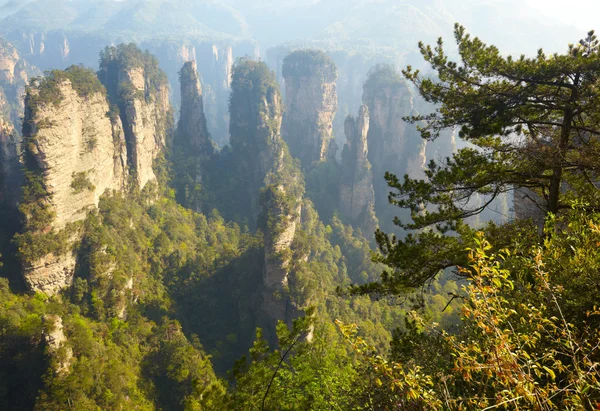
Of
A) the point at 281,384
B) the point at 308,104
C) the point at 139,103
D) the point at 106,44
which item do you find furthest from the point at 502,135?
the point at 106,44

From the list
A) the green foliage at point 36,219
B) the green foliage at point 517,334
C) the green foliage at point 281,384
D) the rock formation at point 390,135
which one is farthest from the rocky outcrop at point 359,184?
the green foliage at point 517,334

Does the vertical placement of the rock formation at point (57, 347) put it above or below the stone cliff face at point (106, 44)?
below

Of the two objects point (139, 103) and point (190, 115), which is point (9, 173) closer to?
point (139, 103)

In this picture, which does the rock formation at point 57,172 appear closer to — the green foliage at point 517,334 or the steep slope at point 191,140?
the steep slope at point 191,140

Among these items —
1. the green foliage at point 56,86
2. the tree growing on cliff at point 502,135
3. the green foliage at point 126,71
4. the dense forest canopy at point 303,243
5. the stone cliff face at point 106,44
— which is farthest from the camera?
the stone cliff face at point 106,44

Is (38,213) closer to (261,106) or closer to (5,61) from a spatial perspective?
(261,106)

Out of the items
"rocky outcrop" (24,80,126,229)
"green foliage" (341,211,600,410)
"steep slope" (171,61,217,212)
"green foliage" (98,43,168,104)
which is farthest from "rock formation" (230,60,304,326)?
"green foliage" (341,211,600,410)

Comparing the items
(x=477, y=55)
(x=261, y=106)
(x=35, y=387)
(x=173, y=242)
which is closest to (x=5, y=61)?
(x=261, y=106)

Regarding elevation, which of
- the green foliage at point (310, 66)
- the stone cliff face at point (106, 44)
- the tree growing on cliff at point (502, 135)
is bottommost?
the tree growing on cliff at point (502, 135)

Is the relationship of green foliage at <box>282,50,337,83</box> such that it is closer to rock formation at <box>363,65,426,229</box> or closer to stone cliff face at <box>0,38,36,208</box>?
rock formation at <box>363,65,426,229</box>
